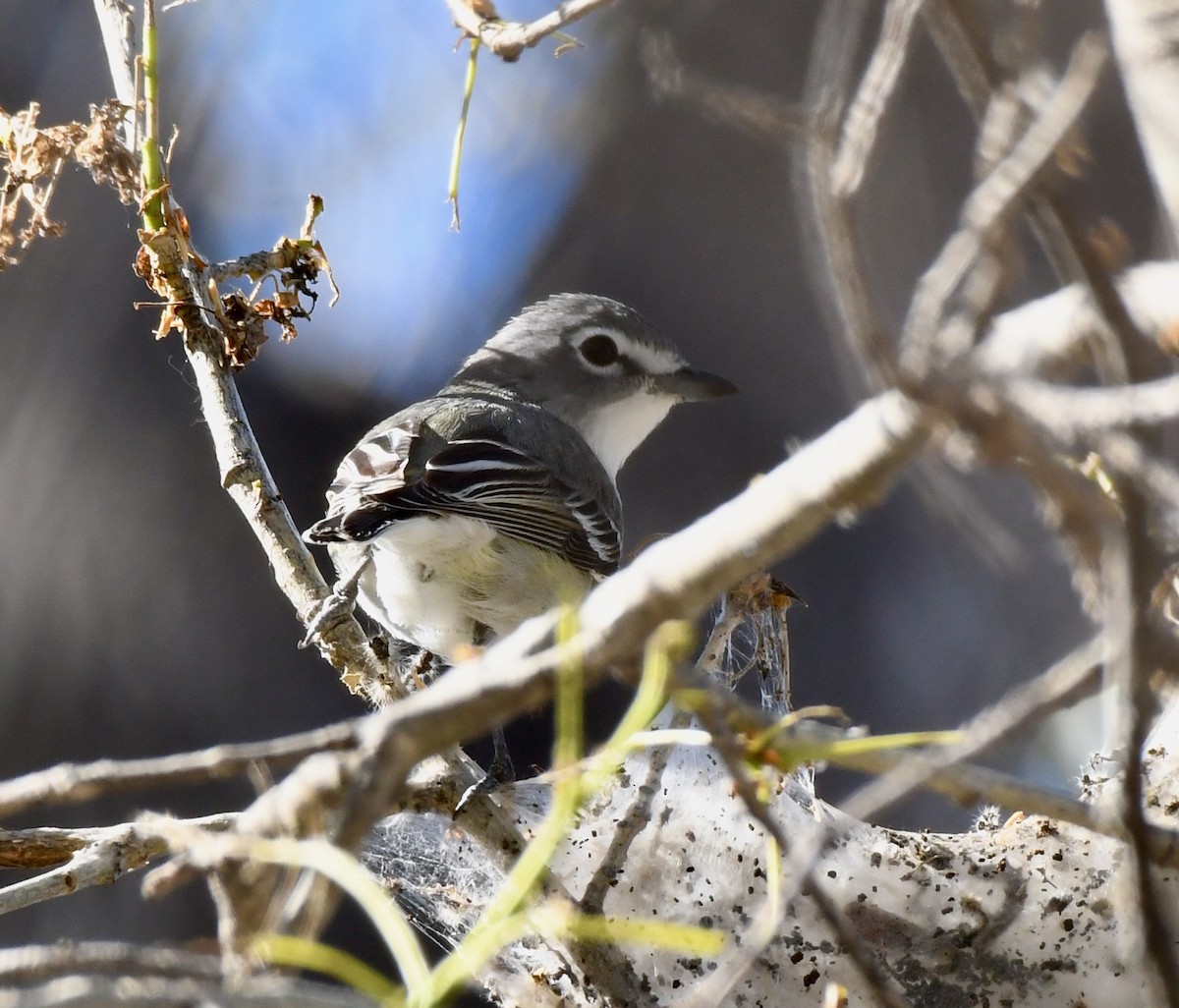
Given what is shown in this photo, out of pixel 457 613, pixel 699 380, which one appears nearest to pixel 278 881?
pixel 457 613

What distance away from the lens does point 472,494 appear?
251cm

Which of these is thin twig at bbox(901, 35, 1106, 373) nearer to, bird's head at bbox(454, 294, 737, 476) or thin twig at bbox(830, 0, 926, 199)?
thin twig at bbox(830, 0, 926, 199)

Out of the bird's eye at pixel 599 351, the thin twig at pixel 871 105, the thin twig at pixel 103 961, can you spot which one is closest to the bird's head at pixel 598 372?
the bird's eye at pixel 599 351

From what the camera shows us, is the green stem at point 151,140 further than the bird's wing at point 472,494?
No

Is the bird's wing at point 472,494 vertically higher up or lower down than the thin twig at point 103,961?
higher up

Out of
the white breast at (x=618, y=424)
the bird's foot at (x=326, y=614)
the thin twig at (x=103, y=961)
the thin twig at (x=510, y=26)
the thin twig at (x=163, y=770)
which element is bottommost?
the thin twig at (x=103, y=961)

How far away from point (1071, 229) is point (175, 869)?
557mm

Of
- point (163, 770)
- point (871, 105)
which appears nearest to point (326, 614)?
point (163, 770)

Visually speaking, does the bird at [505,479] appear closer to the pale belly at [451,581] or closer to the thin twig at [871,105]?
the pale belly at [451,581]

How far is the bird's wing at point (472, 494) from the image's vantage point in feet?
7.47

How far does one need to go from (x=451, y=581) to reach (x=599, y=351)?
1.02 meters

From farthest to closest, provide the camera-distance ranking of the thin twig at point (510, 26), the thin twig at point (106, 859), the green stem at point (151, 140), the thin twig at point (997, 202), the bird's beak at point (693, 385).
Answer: the bird's beak at point (693, 385), the green stem at point (151, 140), the thin twig at point (106, 859), the thin twig at point (510, 26), the thin twig at point (997, 202)

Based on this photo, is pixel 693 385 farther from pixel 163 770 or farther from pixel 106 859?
pixel 163 770

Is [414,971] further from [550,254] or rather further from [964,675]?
[964,675]
